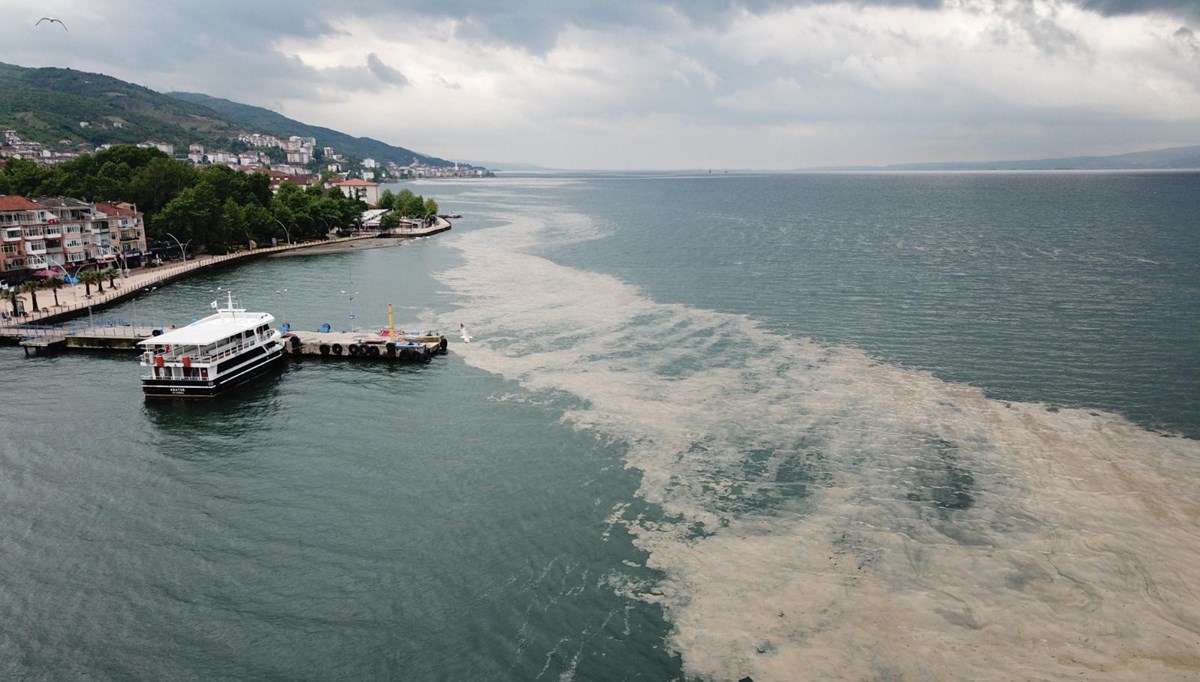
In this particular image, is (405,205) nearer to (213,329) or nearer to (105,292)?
(105,292)

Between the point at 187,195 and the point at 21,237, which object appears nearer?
the point at 21,237

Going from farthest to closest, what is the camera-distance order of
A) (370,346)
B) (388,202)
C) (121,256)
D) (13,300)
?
(388,202), (121,256), (13,300), (370,346)

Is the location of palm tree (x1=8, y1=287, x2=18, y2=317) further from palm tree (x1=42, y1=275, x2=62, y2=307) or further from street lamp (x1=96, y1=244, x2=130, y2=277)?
street lamp (x1=96, y1=244, x2=130, y2=277)

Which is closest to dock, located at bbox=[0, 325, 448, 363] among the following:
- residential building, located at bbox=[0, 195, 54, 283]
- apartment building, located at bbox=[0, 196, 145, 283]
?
residential building, located at bbox=[0, 195, 54, 283]

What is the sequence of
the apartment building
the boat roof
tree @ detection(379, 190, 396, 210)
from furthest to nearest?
tree @ detection(379, 190, 396, 210) < the apartment building < the boat roof

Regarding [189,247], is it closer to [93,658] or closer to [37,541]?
[37,541]

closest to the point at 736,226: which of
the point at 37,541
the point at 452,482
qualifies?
the point at 452,482

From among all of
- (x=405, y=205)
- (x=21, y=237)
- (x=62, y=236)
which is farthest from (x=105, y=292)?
(x=405, y=205)
